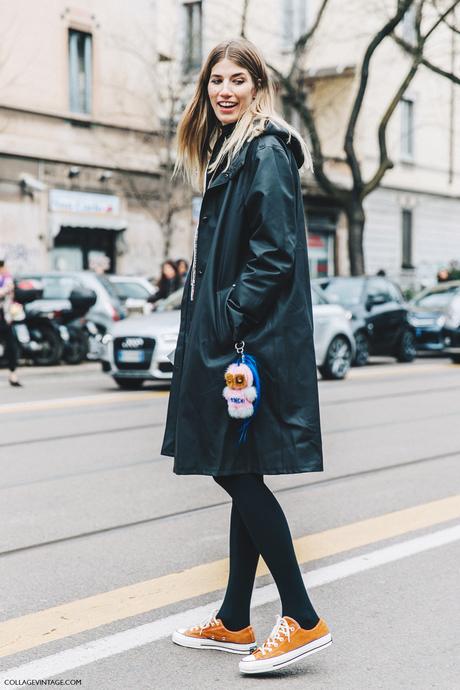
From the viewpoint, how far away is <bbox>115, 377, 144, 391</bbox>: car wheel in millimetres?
13445

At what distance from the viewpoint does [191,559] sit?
4.88m

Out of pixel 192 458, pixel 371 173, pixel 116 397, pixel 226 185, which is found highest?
pixel 371 173

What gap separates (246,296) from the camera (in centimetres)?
329

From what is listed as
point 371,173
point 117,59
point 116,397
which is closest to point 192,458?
point 116,397

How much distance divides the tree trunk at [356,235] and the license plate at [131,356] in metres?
13.0

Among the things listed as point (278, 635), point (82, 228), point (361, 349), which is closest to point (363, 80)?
point (82, 228)

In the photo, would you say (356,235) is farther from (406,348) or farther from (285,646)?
Result: (285,646)

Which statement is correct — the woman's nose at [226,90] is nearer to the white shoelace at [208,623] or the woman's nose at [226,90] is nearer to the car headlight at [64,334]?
the white shoelace at [208,623]

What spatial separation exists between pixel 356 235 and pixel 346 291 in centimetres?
731

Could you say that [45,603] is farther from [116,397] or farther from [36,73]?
[36,73]

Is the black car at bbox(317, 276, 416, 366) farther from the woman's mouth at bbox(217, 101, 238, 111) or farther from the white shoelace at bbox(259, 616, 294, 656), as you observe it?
the white shoelace at bbox(259, 616, 294, 656)

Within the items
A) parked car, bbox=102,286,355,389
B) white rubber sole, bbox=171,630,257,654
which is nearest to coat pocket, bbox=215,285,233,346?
white rubber sole, bbox=171,630,257,654

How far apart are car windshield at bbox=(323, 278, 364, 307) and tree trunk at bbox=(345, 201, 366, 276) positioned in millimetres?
6840

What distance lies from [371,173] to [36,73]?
48.7ft
